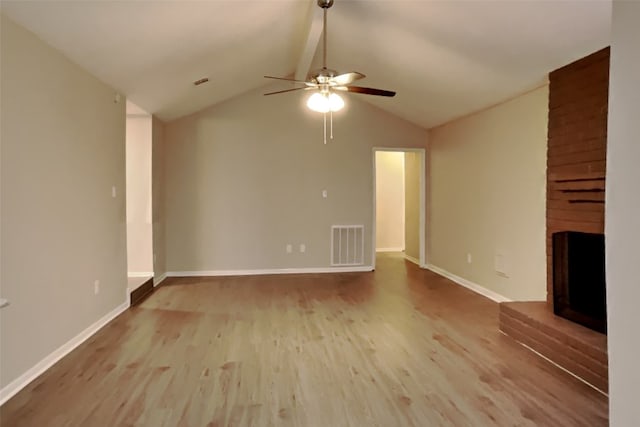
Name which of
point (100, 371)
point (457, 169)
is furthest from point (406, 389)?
point (457, 169)

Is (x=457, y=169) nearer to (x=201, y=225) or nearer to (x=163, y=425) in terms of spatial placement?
(x=201, y=225)

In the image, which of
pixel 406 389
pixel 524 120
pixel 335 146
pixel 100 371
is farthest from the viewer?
pixel 335 146

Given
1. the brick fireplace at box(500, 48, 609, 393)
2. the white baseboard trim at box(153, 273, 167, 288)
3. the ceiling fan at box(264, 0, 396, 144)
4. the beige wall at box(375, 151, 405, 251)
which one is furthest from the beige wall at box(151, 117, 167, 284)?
the beige wall at box(375, 151, 405, 251)

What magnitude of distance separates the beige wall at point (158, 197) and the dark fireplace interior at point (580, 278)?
4.67 meters

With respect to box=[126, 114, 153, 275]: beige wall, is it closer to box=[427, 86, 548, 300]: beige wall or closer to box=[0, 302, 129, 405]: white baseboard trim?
box=[0, 302, 129, 405]: white baseboard trim

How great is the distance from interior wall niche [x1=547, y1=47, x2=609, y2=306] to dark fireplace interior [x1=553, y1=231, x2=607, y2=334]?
0.35 ft

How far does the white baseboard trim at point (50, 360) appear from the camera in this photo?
7.38 feet

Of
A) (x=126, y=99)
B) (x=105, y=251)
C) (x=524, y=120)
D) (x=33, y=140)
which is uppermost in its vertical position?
(x=126, y=99)

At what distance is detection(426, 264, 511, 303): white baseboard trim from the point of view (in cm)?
440

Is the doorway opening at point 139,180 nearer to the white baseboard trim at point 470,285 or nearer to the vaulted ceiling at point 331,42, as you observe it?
the vaulted ceiling at point 331,42

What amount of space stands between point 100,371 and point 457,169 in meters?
4.82

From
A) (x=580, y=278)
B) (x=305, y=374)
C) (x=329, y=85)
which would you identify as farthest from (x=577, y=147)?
(x=305, y=374)

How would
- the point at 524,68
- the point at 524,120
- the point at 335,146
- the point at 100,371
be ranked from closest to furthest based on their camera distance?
1. the point at 100,371
2. the point at 524,68
3. the point at 524,120
4. the point at 335,146

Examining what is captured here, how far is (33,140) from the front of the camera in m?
2.47
